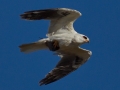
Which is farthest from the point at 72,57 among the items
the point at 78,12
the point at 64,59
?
the point at 78,12

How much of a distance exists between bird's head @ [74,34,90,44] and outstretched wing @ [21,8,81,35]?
1.17 ft

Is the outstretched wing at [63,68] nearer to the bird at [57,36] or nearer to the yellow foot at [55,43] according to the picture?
the bird at [57,36]

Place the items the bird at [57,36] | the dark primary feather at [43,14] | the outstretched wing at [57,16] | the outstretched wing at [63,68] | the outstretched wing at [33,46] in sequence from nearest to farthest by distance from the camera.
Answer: the dark primary feather at [43,14] → the outstretched wing at [57,16] → the bird at [57,36] → the outstretched wing at [33,46] → the outstretched wing at [63,68]

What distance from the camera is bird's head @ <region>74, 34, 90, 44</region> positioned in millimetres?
28844

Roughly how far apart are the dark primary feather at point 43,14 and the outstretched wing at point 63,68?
75.2 inches

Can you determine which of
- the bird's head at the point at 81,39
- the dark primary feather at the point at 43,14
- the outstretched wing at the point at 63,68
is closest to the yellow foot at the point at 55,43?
the bird's head at the point at 81,39

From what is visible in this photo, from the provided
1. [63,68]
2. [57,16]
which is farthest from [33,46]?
[63,68]

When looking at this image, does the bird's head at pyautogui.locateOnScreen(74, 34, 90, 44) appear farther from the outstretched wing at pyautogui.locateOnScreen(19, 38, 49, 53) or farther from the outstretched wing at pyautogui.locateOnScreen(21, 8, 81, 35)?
the outstretched wing at pyautogui.locateOnScreen(19, 38, 49, 53)

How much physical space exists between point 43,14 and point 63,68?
2.29 m

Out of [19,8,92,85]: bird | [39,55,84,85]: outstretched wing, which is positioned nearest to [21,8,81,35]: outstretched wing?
[19,8,92,85]: bird

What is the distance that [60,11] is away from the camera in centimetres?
2883

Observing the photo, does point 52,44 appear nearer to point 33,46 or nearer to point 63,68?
point 33,46

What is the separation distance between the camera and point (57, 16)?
95.4 ft

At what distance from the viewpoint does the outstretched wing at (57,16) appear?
28516mm
